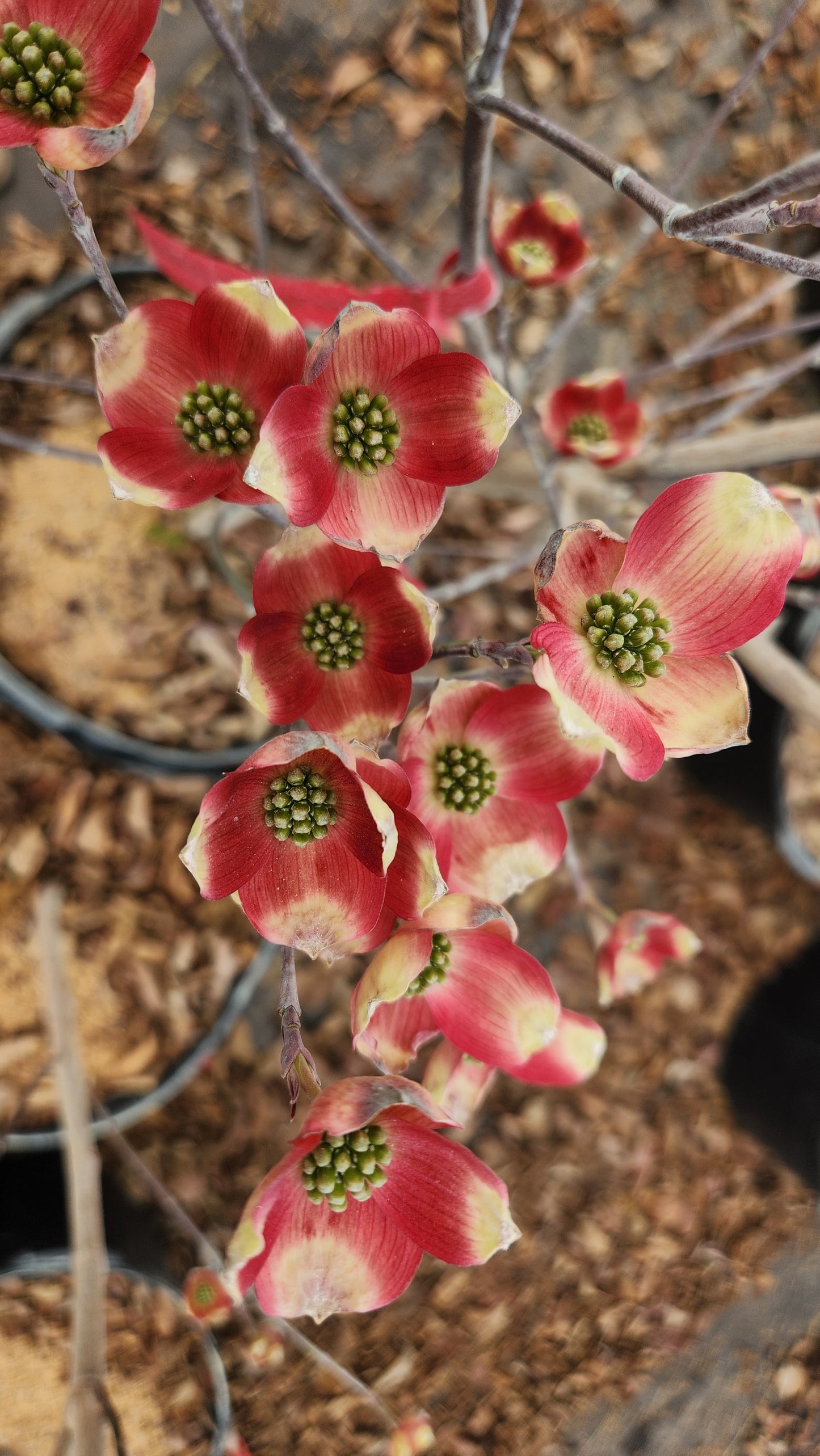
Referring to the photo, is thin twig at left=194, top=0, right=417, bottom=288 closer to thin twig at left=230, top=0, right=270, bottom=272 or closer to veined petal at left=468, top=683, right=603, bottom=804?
thin twig at left=230, top=0, right=270, bottom=272

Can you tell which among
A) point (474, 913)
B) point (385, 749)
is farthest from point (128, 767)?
point (474, 913)

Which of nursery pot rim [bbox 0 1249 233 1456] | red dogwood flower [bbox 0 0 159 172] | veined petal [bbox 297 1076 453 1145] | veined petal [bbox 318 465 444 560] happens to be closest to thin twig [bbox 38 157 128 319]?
red dogwood flower [bbox 0 0 159 172]

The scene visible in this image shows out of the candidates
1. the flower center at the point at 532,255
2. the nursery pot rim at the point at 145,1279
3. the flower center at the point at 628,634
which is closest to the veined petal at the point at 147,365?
the flower center at the point at 628,634

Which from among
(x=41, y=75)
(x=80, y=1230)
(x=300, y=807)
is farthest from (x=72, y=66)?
(x=80, y=1230)

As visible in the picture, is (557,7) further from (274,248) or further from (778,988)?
(778,988)

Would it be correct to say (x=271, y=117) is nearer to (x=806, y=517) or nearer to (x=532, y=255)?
(x=532, y=255)

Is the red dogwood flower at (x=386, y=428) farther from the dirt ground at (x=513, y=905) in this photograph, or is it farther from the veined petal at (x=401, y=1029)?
the dirt ground at (x=513, y=905)
